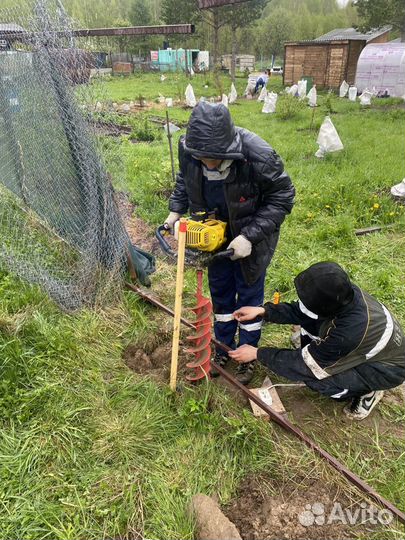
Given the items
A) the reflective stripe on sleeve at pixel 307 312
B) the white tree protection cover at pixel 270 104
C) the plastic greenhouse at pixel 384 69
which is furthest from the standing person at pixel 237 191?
the plastic greenhouse at pixel 384 69

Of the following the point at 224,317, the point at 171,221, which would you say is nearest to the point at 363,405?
the point at 224,317

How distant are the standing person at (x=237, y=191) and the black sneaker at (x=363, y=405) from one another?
73cm

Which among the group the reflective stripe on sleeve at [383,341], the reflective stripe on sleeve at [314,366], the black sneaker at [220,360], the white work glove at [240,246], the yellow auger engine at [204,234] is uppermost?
the yellow auger engine at [204,234]

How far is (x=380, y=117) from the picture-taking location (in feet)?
→ 40.9

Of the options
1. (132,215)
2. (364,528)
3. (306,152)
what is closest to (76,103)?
(132,215)

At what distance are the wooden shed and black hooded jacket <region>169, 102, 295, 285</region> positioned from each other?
2326 centimetres

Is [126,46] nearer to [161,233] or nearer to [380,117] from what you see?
[380,117]

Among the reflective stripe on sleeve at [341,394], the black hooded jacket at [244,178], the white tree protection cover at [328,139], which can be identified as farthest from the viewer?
the white tree protection cover at [328,139]

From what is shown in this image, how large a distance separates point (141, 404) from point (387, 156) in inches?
273

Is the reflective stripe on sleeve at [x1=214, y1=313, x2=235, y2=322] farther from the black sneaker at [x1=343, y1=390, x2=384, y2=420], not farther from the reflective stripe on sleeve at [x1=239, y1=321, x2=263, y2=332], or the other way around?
the black sneaker at [x1=343, y1=390, x2=384, y2=420]

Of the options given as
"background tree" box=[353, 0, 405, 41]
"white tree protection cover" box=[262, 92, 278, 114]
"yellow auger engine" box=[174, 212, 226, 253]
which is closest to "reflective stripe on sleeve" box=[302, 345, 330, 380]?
"yellow auger engine" box=[174, 212, 226, 253]

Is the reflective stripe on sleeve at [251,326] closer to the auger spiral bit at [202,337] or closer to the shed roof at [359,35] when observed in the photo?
the auger spiral bit at [202,337]

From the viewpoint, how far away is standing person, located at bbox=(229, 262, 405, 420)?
2.17 m

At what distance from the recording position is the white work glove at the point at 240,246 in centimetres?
236
